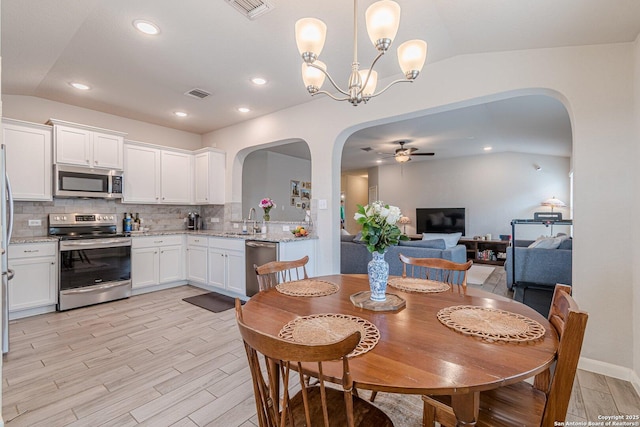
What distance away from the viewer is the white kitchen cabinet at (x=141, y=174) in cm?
436

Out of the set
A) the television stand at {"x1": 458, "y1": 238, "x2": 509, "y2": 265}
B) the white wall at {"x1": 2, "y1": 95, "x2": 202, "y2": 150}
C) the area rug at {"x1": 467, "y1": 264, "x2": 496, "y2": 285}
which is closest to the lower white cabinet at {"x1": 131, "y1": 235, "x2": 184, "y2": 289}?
the white wall at {"x1": 2, "y1": 95, "x2": 202, "y2": 150}

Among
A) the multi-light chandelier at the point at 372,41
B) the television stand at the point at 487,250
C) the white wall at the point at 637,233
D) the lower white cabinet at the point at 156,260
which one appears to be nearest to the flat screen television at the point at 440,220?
the television stand at the point at 487,250

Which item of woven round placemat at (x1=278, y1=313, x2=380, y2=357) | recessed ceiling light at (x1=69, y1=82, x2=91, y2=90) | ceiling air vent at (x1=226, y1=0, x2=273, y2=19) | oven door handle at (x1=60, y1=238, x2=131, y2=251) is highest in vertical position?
recessed ceiling light at (x1=69, y1=82, x2=91, y2=90)

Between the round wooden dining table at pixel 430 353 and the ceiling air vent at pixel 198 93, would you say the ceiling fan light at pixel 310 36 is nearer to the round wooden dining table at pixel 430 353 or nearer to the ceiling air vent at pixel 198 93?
the round wooden dining table at pixel 430 353

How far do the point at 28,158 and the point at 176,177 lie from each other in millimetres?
1783

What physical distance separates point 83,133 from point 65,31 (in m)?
1.88

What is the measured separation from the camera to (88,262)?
366 cm

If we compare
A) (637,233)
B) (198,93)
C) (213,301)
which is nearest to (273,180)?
(198,93)

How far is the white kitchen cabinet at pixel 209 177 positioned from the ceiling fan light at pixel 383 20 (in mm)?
3994

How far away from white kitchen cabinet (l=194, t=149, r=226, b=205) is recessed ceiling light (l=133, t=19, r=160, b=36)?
2.60 metres

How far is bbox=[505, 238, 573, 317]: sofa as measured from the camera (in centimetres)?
366

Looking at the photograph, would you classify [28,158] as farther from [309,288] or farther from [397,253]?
[397,253]

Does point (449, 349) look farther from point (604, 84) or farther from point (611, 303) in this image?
point (604, 84)

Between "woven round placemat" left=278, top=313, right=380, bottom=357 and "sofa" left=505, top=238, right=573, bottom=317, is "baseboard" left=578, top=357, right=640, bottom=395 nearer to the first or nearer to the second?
"sofa" left=505, top=238, right=573, bottom=317
